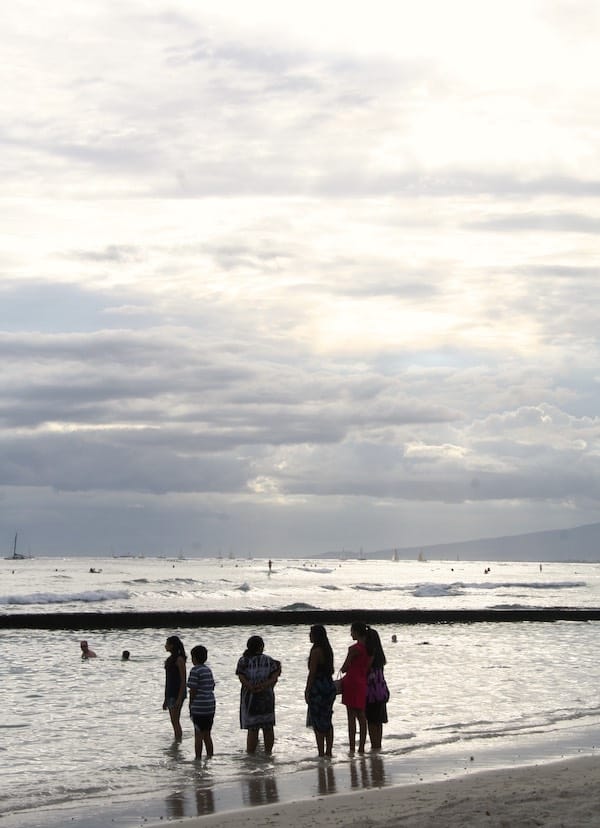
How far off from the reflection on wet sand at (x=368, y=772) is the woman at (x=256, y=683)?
1.42m

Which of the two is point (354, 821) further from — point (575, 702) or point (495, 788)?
point (575, 702)

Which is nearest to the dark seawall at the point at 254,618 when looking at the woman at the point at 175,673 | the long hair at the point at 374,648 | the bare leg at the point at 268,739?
the woman at the point at 175,673

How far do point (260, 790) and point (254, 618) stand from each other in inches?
1460

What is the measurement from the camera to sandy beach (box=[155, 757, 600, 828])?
10203 millimetres

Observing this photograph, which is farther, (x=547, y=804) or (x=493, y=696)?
(x=493, y=696)

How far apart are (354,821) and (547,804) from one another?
78.5 inches

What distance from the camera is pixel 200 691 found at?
1511cm

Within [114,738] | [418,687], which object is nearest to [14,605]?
[418,687]

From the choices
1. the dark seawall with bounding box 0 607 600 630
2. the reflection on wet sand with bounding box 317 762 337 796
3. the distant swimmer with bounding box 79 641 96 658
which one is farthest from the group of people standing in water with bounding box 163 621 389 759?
the dark seawall with bounding box 0 607 600 630

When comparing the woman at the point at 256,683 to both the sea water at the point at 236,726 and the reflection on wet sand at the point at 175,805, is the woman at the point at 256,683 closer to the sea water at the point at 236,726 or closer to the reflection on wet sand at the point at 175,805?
the sea water at the point at 236,726

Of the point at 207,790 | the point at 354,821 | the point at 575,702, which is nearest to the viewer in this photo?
the point at 354,821

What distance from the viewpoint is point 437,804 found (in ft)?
37.1

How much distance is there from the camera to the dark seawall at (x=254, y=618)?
4728 centimetres

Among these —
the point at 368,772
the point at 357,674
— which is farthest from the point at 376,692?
the point at 368,772
